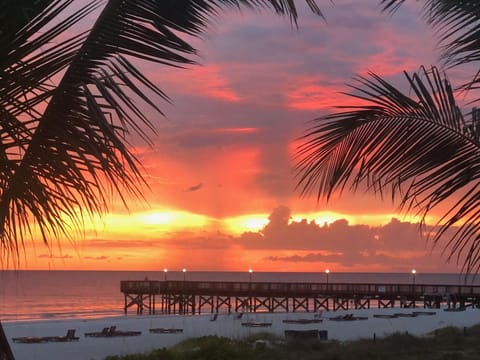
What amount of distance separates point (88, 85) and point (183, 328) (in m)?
29.9

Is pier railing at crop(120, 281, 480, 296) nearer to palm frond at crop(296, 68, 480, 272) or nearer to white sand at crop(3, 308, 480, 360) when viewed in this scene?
white sand at crop(3, 308, 480, 360)

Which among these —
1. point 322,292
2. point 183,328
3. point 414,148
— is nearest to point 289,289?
point 322,292

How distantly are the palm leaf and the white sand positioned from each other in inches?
717

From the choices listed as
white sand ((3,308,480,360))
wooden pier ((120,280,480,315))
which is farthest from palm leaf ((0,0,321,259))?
wooden pier ((120,280,480,315))

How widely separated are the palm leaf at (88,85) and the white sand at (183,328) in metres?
18.2

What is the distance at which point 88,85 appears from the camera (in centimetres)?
265

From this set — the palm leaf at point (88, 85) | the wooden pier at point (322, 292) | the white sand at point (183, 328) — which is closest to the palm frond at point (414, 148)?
the palm leaf at point (88, 85)

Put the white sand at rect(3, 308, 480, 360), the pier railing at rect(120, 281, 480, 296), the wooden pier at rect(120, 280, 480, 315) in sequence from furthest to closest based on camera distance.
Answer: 1. the pier railing at rect(120, 281, 480, 296)
2. the wooden pier at rect(120, 280, 480, 315)
3. the white sand at rect(3, 308, 480, 360)

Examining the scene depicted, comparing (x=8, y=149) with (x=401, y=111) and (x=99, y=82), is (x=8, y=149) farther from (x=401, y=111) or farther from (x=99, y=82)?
(x=401, y=111)

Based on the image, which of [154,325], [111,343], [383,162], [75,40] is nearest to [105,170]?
[75,40]

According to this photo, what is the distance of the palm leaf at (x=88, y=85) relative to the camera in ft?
8.16

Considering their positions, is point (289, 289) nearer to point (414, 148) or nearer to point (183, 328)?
point (183, 328)

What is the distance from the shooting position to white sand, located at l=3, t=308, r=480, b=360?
22.5m

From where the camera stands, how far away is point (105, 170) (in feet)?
8.60
